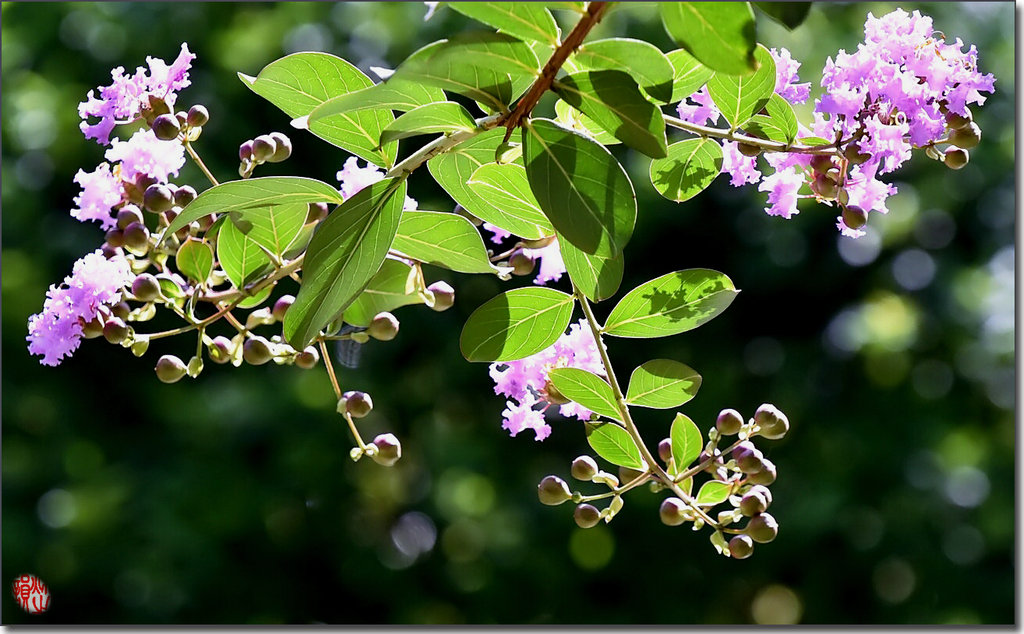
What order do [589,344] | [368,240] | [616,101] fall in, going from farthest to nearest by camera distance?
[589,344] < [368,240] < [616,101]

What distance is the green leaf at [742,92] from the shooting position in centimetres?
60

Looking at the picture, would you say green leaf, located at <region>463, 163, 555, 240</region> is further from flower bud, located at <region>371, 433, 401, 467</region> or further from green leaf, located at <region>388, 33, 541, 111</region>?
flower bud, located at <region>371, 433, 401, 467</region>

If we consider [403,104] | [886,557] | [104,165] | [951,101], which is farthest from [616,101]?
[886,557]

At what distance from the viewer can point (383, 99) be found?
52 cm

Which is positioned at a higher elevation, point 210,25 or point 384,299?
point 384,299

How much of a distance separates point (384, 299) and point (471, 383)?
3520mm

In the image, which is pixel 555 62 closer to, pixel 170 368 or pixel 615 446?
pixel 615 446

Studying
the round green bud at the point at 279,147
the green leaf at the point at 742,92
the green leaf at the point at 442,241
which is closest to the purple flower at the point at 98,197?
the round green bud at the point at 279,147

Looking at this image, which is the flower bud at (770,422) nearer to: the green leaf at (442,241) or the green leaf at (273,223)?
the green leaf at (442,241)

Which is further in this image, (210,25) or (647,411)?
(210,25)

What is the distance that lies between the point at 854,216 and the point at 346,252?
1.04ft

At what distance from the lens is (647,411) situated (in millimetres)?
3963

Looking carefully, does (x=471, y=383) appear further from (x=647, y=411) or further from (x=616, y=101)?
(x=616, y=101)

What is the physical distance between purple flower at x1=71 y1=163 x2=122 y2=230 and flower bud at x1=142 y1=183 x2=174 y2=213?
2.8 inches
